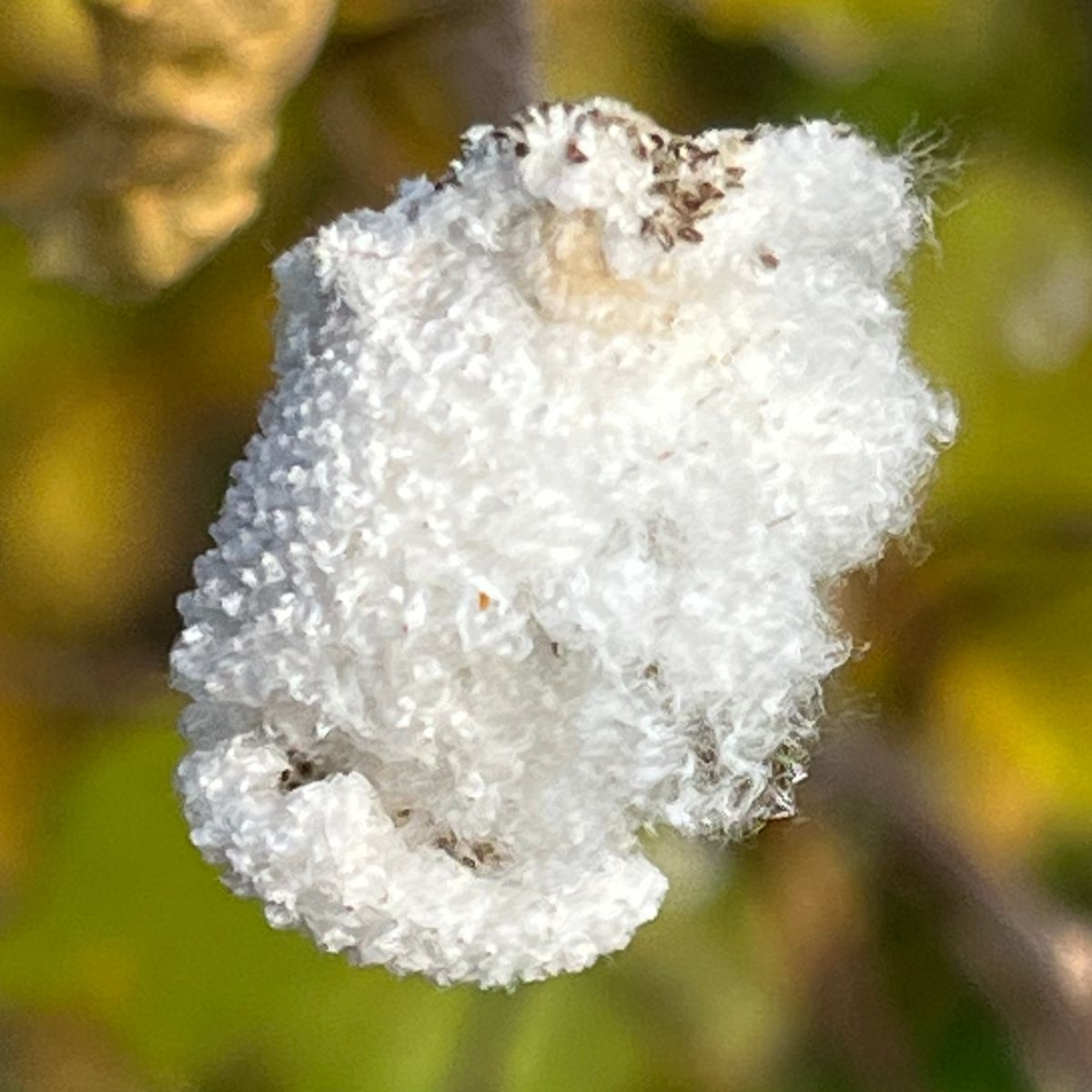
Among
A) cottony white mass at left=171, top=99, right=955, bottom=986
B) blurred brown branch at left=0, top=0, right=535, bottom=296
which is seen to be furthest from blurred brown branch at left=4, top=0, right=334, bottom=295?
cottony white mass at left=171, top=99, right=955, bottom=986

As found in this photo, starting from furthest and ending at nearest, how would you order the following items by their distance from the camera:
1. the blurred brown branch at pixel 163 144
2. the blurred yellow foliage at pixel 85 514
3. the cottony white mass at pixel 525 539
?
the blurred yellow foliage at pixel 85 514 → the blurred brown branch at pixel 163 144 → the cottony white mass at pixel 525 539

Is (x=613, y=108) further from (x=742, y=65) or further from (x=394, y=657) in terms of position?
(x=742, y=65)

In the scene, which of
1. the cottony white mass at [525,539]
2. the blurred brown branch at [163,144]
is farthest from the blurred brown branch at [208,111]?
the cottony white mass at [525,539]

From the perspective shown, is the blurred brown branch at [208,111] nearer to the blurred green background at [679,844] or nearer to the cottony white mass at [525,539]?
the blurred green background at [679,844]

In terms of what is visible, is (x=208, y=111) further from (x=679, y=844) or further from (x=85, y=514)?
(x=679, y=844)

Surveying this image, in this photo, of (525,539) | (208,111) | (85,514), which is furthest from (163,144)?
(525,539)
